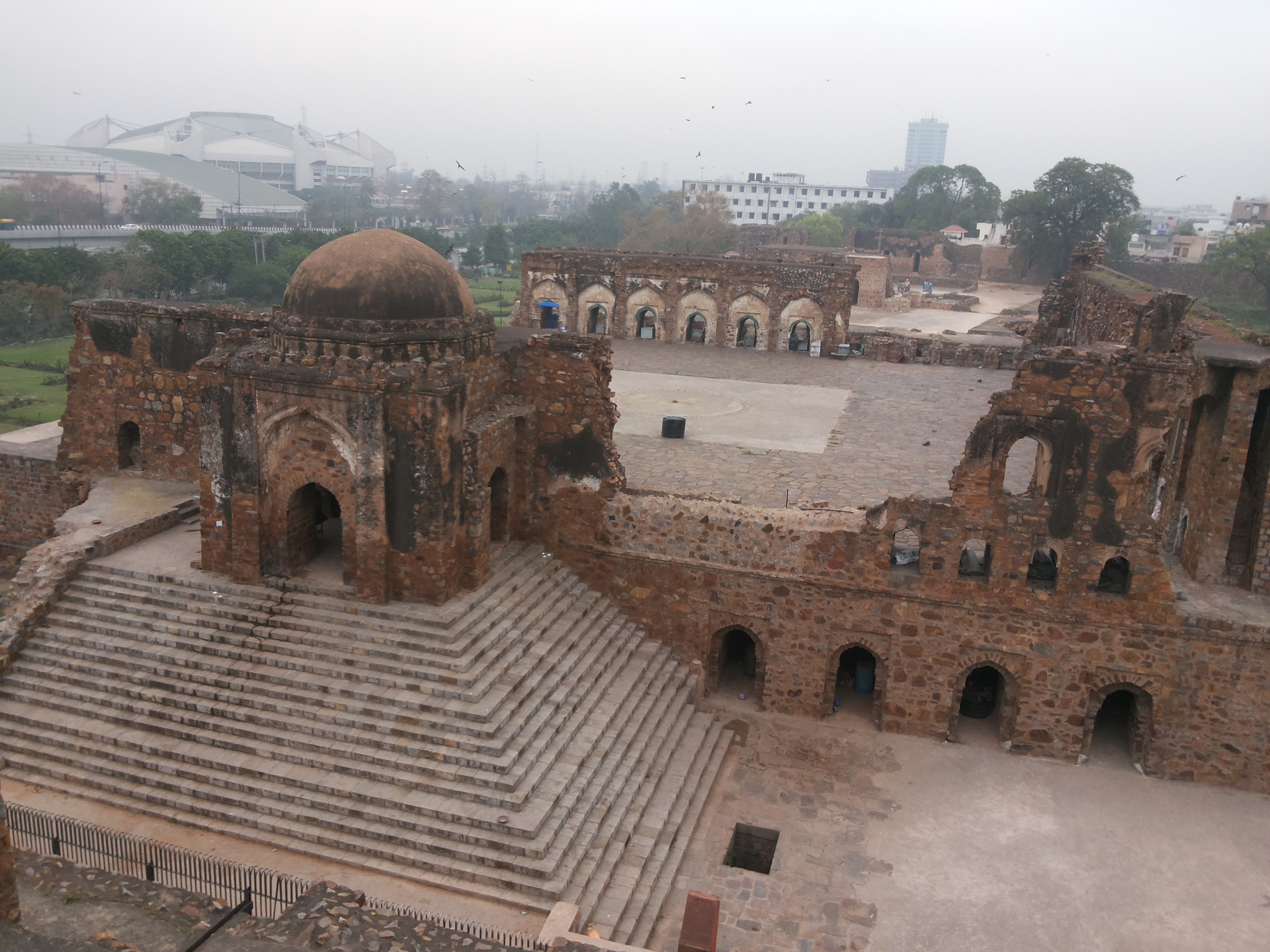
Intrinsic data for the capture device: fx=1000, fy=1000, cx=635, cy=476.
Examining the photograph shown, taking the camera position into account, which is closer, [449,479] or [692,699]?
[449,479]

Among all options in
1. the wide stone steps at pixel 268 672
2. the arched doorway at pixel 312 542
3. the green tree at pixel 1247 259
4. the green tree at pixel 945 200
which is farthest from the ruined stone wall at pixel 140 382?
the green tree at pixel 945 200

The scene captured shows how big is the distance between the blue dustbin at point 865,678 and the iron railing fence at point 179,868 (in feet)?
21.5

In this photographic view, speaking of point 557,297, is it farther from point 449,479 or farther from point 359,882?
point 359,882

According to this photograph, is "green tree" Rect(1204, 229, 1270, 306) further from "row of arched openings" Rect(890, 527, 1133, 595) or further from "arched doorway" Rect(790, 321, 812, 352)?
"row of arched openings" Rect(890, 527, 1133, 595)

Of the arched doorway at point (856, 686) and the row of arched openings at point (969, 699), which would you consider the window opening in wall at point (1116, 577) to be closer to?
the row of arched openings at point (969, 699)

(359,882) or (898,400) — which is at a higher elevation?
(898,400)

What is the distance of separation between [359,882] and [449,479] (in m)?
4.22

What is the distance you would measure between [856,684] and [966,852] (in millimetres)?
3328

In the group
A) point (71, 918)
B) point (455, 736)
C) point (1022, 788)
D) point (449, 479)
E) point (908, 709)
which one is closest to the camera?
point (71, 918)

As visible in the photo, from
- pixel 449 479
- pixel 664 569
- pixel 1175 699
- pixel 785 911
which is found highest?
pixel 449 479

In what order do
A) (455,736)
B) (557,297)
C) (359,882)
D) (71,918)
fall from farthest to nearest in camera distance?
(557,297) < (455,736) < (359,882) < (71,918)

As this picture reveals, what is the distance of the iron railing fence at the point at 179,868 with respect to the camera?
28.4ft

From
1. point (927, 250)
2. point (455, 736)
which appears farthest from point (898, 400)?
point (927, 250)

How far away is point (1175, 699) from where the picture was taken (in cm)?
1215
